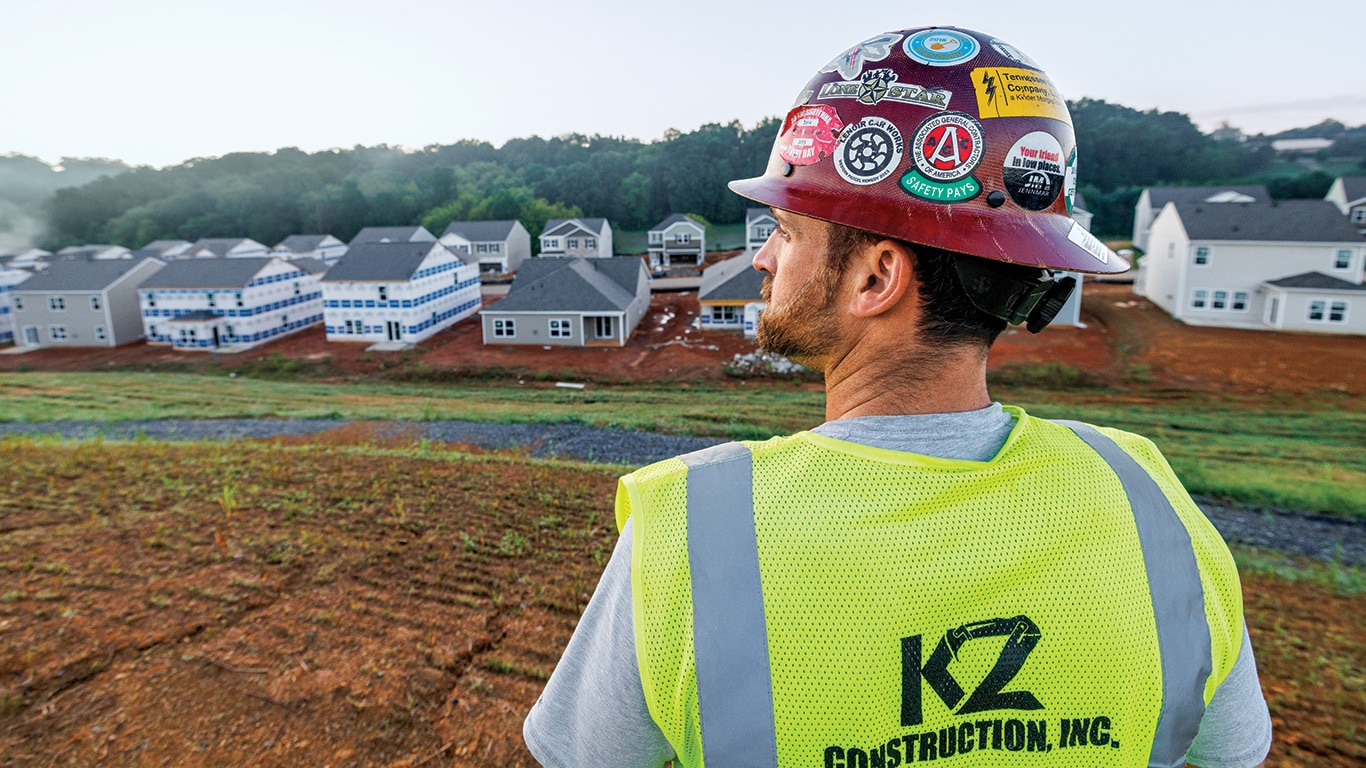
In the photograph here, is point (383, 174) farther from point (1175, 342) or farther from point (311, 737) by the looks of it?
point (311, 737)

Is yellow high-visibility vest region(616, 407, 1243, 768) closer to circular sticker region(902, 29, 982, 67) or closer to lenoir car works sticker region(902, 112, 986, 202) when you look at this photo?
lenoir car works sticker region(902, 112, 986, 202)

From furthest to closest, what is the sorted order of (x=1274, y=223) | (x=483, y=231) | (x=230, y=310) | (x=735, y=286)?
(x=483, y=231) < (x=230, y=310) < (x=735, y=286) < (x=1274, y=223)

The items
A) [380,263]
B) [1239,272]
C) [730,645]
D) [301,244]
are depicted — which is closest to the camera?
[730,645]

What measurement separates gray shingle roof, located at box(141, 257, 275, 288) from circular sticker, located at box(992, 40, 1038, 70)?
48792 millimetres

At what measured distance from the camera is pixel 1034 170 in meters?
1.85

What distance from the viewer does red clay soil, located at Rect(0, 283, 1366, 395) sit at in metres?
29.2

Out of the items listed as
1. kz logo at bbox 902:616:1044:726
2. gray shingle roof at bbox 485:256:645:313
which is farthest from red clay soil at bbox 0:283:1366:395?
kz logo at bbox 902:616:1044:726

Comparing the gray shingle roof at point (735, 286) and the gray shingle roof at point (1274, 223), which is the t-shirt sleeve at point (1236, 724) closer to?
the gray shingle roof at point (735, 286)

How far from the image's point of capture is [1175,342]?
3472 cm

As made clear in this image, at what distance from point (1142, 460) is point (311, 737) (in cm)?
485

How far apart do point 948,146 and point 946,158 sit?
33mm

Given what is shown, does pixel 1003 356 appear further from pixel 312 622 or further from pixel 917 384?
pixel 917 384

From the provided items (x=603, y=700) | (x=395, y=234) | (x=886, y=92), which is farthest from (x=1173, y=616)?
(x=395, y=234)

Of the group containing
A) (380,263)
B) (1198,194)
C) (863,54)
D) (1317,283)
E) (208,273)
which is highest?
(1198,194)
